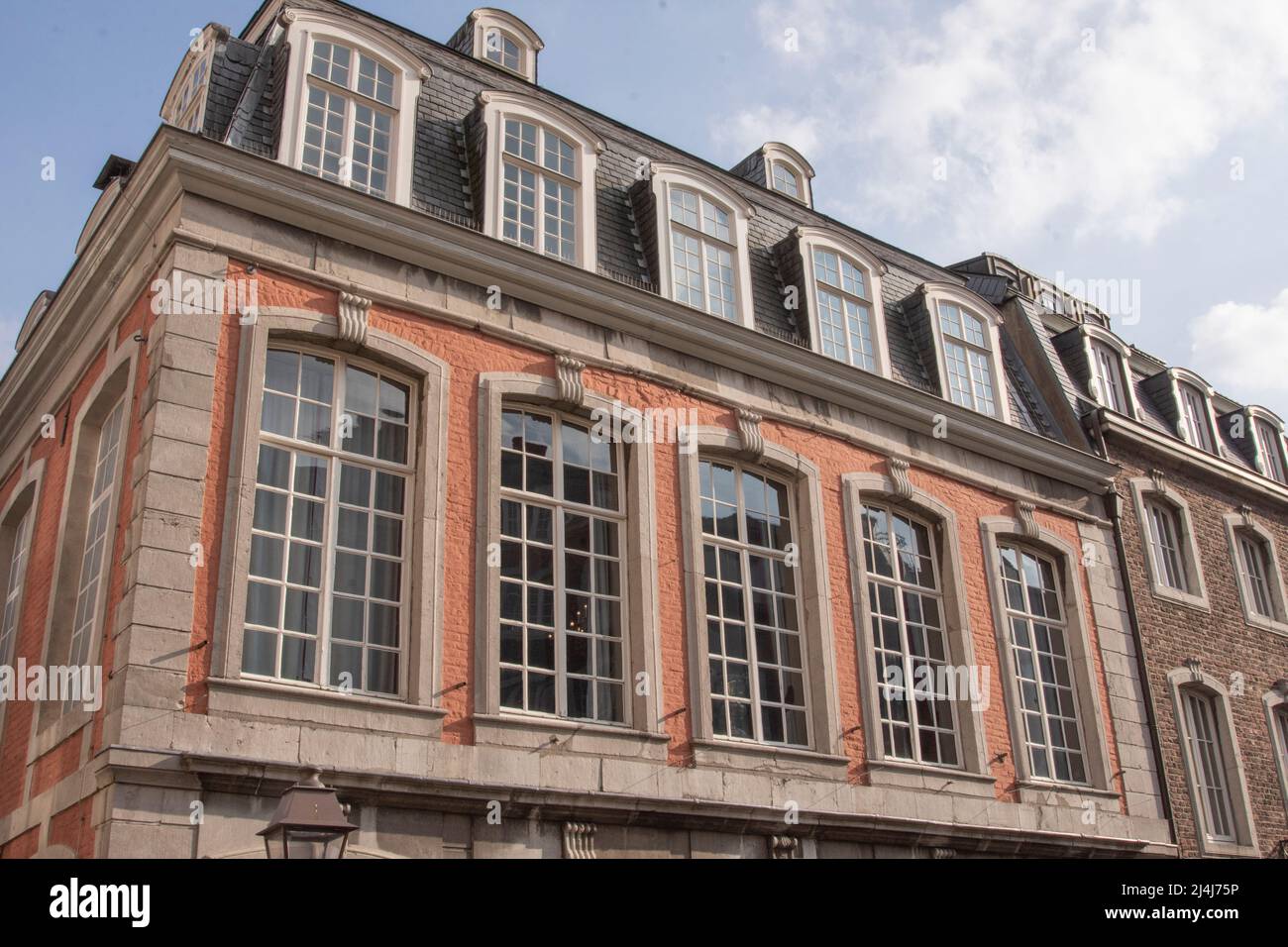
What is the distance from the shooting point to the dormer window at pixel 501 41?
16.3 metres

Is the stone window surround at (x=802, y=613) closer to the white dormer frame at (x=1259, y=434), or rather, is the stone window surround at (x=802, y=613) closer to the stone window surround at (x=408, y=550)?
the stone window surround at (x=408, y=550)

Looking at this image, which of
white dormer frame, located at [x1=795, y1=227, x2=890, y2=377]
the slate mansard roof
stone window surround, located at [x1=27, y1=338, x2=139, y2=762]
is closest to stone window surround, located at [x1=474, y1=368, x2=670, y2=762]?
the slate mansard roof

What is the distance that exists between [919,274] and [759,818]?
8970mm

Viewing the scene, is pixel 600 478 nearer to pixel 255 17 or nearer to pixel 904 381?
pixel 904 381

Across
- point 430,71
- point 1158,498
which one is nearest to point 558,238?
point 430,71

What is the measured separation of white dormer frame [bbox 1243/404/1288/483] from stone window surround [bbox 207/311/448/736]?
15.5 metres

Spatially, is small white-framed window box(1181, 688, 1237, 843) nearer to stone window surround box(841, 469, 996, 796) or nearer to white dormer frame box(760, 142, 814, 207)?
stone window surround box(841, 469, 996, 796)

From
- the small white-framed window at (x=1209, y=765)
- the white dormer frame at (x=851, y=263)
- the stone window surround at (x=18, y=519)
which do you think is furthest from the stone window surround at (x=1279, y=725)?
the stone window surround at (x=18, y=519)

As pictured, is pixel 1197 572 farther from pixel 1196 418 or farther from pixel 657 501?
pixel 657 501

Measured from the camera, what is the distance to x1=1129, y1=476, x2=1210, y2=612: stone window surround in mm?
18562

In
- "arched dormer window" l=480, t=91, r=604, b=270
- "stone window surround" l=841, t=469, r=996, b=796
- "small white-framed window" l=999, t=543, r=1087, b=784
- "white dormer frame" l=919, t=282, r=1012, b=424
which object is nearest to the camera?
"arched dormer window" l=480, t=91, r=604, b=270

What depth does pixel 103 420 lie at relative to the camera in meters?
13.0

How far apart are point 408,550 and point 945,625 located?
6897 mm

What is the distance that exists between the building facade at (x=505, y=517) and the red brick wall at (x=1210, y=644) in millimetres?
393
